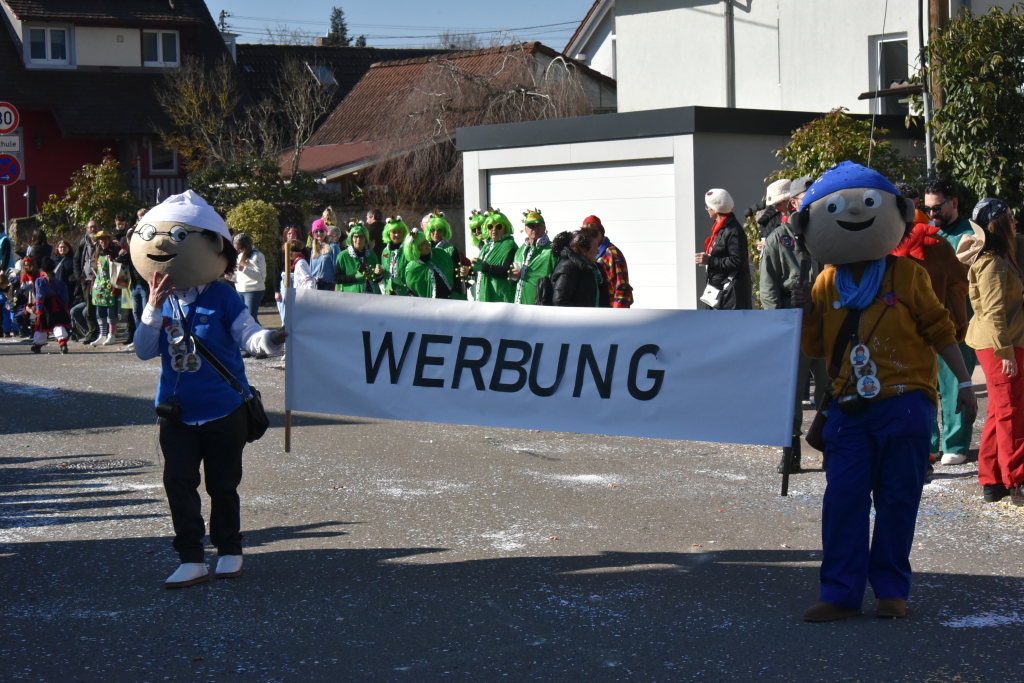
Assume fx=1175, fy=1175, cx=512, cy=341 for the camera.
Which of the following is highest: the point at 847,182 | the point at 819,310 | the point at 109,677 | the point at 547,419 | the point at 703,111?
the point at 703,111

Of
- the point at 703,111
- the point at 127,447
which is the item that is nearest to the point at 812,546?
the point at 127,447

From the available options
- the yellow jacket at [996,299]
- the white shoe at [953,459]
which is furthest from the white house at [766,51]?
the yellow jacket at [996,299]

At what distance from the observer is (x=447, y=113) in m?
29.0

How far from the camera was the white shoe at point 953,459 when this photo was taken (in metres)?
7.76

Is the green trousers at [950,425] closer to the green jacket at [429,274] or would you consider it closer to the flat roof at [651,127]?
the green jacket at [429,274]

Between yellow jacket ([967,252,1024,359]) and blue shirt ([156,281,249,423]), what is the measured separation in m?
4.00

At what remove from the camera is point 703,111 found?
48.4 feet

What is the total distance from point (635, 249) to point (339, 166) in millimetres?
17665

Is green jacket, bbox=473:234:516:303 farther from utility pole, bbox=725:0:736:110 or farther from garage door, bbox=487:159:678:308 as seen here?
utility pole, bbox=725:0:736:110

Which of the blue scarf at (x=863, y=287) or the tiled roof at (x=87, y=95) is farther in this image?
the tiled roof at (x=87, y=95)

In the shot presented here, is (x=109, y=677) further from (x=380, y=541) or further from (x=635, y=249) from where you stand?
(x=635, y=249)

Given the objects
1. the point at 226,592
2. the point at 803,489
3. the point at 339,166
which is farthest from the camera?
the point at 339,166

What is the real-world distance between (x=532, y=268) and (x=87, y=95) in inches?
1154

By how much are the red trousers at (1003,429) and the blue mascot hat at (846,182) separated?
2102 mm
